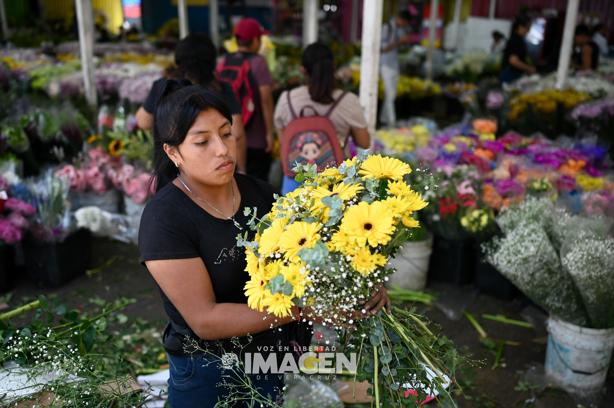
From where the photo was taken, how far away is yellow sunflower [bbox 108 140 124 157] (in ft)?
16.0

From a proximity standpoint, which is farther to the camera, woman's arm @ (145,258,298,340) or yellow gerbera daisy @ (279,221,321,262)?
woman's arm @ (145,258,298,340)

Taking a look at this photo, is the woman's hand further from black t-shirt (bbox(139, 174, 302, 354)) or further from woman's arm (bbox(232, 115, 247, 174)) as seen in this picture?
woman's arm (bbox(232, 115, 247, 174))

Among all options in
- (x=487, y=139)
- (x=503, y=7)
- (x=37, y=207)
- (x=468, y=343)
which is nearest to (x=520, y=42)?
(x=487, y=139)

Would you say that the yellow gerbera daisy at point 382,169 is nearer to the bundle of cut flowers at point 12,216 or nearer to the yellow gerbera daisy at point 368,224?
the yellow gerbera daisy at point 368,224

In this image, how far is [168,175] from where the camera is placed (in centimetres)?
178

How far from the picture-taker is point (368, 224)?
4.06 ft

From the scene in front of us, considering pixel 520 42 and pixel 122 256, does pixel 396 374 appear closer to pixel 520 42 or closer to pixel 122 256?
pixel 122 256

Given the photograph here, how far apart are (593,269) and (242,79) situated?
255 cm

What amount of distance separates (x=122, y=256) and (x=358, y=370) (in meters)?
3.55

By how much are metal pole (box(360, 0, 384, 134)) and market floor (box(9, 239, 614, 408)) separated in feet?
4.51

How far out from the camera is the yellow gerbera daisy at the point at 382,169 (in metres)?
1.37

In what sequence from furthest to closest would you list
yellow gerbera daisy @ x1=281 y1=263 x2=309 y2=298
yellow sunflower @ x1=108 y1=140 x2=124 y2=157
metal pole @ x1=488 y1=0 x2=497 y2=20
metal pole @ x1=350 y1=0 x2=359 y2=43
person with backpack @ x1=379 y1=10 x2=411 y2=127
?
metal pole @ x1=350 y1=0 x2=359 y2=43
metal pole @ x1=488 y1=0 x2=497 y2=20
person with backpack @ x1=379 y1=10 x2=411 y2=127
yellow sunflower @ x1=108 y1=140 x2=124 y2=157
yellow gerbera daisy @ x1=281 y1=263 x2=309 y2=298

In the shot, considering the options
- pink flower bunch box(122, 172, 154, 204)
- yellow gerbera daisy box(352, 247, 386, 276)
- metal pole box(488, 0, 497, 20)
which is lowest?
pink flower bunch box(122, 172, 154, 204)

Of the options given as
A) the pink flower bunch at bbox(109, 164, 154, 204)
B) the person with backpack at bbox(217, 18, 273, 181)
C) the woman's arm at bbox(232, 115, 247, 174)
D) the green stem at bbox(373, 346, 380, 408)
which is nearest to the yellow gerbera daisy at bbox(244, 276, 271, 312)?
the green stem at bbox(373, 346, 380, 408)
